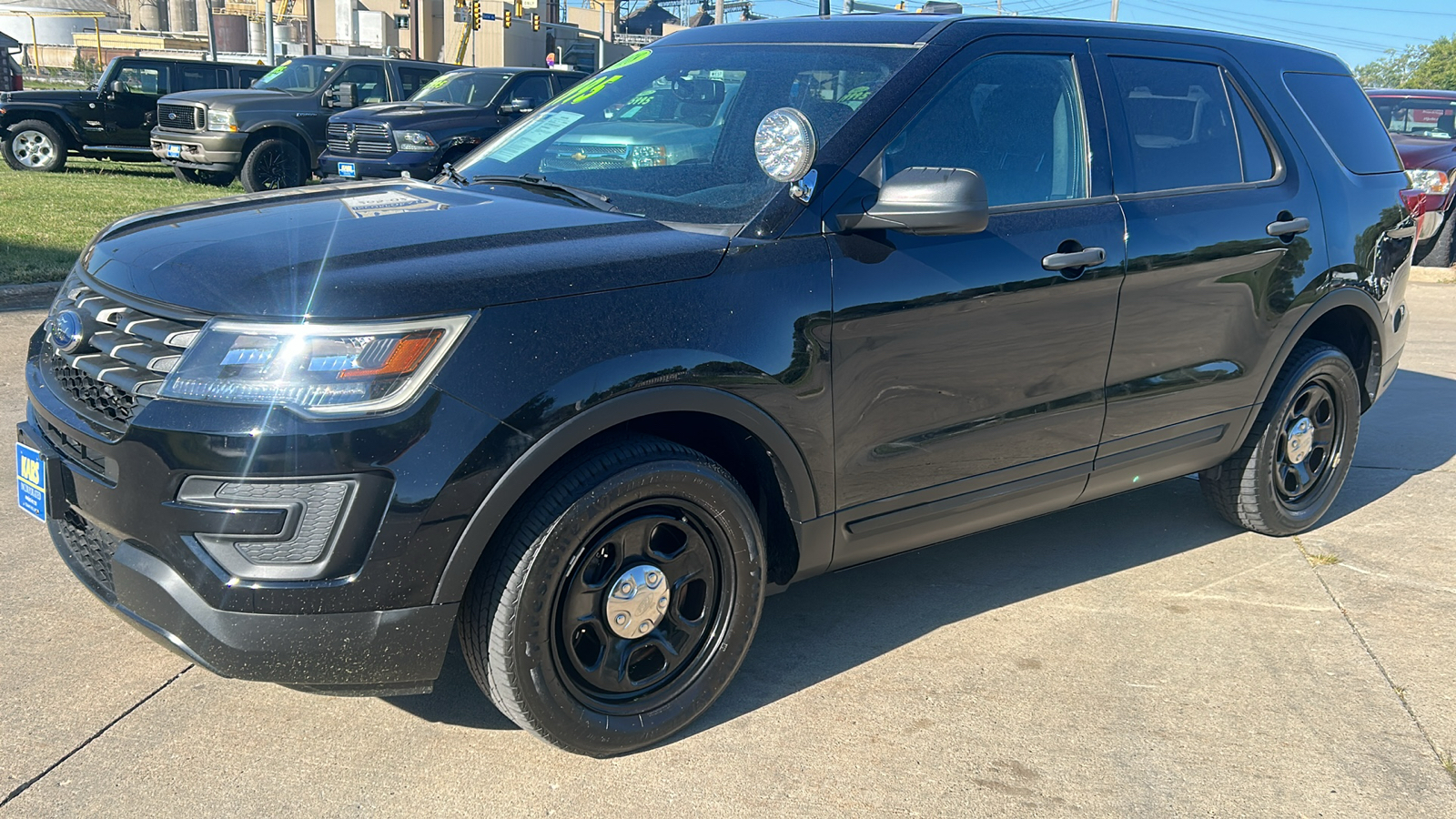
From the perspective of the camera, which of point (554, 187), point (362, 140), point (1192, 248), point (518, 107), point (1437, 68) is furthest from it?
point (1437, 68)

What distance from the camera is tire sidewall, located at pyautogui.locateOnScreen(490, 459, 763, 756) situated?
2744 millimetres

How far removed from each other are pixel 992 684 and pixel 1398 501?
2.88 m

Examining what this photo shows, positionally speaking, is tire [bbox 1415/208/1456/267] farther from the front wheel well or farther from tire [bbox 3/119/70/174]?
tire [bbox 3/119/70/174]

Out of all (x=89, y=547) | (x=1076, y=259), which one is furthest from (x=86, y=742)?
(x=1076, y=259)

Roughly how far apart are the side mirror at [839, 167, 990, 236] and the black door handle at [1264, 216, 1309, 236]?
64.3 inches

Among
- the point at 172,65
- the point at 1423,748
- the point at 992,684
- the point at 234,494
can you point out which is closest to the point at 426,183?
the point at 234,494

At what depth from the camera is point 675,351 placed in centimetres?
284

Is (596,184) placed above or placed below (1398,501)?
above

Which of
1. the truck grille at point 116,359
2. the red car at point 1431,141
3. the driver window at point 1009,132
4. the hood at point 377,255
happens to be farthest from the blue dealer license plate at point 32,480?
the red car at point 1431,141

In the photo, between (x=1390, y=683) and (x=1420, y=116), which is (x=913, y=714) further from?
(x=1420, y=116)

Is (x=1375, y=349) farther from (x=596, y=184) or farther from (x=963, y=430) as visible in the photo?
(x=596, y=184)

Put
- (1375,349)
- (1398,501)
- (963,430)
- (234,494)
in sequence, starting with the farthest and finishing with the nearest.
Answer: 1. (1398,501)
2. (1375,349)
3. (963,430)
4. (234,494)

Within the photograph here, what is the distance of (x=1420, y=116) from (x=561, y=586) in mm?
13671

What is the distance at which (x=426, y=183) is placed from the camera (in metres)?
3.78
